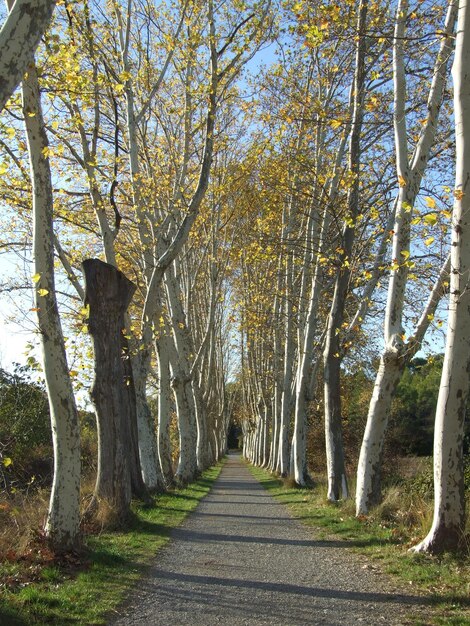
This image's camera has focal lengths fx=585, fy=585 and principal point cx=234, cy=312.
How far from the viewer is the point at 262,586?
6.27 metres

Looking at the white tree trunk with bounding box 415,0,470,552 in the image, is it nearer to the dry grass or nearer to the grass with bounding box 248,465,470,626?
the grass with bounding box 248,465,470,626

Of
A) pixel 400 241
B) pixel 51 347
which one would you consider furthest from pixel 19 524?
pixel 400 241

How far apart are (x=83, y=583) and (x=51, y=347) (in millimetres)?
2590

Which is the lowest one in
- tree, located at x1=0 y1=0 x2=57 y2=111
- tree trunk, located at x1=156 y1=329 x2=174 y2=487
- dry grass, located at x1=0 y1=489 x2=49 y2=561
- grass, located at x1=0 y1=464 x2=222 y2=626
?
grass, located at x1=0 y1=464 x2=222 y2=626

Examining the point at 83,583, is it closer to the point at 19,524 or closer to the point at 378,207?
the point at 19,524

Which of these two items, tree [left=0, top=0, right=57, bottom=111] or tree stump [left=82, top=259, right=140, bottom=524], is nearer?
tree [left=0, top=0, right=57, bottom=111]

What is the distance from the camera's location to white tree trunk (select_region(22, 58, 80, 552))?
270 inches

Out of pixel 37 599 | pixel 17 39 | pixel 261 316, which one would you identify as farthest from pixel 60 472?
pixel 261 316

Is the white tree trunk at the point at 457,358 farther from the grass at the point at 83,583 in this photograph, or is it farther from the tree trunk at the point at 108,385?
the tree trunk at the point at 108,385

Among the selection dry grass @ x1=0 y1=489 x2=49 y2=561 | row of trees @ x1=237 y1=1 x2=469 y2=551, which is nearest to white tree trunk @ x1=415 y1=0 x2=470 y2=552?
row of trees @ x1=237 y1=1 x2=469 y2=551

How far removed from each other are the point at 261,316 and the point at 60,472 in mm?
13496

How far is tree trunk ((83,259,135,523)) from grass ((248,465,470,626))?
11.5 feet

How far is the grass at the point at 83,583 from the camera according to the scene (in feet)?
16.6

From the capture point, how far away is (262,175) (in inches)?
559
